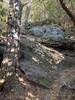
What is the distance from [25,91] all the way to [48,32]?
8012 mm

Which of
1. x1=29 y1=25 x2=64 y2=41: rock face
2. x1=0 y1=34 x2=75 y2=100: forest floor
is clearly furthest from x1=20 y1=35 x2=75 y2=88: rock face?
x1=29 y1=25 x2=64 y2=41: rock face

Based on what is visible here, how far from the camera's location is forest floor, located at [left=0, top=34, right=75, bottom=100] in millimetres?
7480

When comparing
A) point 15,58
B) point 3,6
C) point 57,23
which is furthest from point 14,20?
point 57,23

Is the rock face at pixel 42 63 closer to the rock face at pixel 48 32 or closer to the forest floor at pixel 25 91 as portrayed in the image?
the forest floor at pixel 25 91

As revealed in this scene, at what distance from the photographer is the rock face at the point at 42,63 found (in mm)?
8859

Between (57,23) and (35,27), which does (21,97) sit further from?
(57,23)

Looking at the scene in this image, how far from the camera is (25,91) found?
25.5ft

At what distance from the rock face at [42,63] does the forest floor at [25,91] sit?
269 mm

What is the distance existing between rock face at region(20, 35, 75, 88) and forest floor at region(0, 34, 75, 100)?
269mm

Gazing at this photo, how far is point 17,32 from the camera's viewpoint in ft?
25.4

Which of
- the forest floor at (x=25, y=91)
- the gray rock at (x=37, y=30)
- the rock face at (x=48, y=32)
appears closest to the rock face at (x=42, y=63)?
the forest floor at (x=25, y=91)

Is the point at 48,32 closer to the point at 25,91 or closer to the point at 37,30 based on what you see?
the point at 37,30

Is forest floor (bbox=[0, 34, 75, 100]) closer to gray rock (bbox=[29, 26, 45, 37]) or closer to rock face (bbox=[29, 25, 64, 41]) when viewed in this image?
rock face (bbox=[29, 25, 64, 41])

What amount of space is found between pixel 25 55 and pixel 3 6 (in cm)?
378
